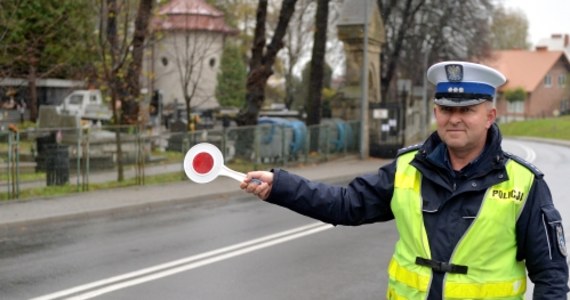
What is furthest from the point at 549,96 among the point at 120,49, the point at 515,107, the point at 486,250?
the point at 486,250

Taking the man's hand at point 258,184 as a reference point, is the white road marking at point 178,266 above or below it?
below

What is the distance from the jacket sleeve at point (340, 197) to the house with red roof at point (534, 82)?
82428 mm

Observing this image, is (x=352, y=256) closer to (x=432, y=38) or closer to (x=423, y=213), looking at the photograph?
(x=423, y=213)

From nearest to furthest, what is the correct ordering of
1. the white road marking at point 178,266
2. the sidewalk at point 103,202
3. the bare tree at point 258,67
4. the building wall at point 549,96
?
the white road marking at point 178,266 → the sidewalk at point 103,202 → the bare tree at point 258,67 → the building wall at point 549,96

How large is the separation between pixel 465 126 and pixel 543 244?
1.89 ft

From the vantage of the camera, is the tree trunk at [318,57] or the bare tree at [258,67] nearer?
the bare tree at [258,67]

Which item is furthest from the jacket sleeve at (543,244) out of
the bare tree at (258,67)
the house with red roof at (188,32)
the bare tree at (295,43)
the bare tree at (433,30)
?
the bare tree at (295,43)

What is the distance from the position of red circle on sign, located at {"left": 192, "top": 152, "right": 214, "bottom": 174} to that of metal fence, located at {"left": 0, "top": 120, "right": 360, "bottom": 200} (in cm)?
1281

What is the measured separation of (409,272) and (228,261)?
6587 mm

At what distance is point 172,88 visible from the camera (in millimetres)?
62062

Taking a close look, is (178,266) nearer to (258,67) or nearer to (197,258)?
(197,258)

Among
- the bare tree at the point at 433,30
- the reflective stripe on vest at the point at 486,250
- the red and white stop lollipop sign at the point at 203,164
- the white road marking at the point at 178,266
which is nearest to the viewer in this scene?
the reflective stripe on vest at the point at 486,250

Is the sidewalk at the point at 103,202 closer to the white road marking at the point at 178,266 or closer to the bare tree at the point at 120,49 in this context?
the bare tree at the point at 120,49

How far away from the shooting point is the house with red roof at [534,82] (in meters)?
84.5
